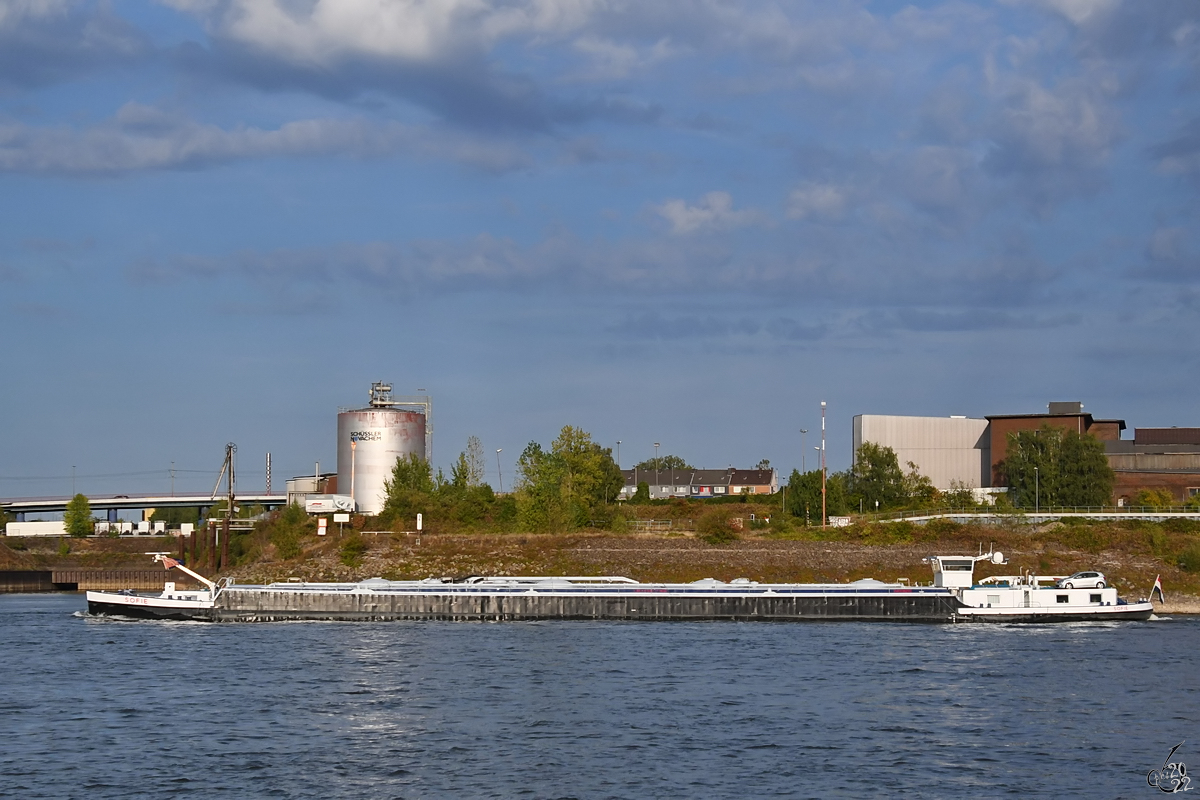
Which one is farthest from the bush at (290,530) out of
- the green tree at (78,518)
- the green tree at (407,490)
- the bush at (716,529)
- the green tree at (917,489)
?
the green tree at (917,489)

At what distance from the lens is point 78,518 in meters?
176

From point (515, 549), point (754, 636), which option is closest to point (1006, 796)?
point (754, 636)

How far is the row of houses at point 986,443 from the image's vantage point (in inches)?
5492

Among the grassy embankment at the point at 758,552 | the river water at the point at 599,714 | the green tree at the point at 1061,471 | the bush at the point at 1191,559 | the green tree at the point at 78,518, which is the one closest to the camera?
the river water at the point at 599,714

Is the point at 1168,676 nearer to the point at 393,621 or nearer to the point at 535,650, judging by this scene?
the point at 535,650

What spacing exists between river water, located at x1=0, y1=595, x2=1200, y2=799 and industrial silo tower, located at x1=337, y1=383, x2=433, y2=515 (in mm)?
64072

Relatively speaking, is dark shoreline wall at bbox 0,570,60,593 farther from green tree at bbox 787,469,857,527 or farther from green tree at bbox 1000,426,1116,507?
green tree at bbox 1000,426,1116,507

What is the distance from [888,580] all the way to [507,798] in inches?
2821

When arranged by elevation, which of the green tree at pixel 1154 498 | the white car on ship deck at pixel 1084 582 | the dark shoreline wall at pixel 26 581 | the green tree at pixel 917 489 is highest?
the green tree at pixel 917 489

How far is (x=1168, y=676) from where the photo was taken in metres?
57.8

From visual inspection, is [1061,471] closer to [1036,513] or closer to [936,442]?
[1036,513]

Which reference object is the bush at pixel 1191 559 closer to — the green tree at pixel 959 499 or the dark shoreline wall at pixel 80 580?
the green tree at pixel 959 499

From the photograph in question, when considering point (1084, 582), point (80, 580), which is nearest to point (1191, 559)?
point (1084, 582)

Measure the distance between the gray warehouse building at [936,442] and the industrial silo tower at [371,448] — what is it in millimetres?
52391
